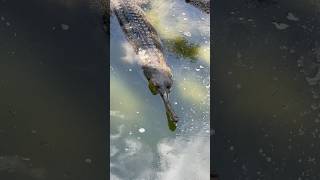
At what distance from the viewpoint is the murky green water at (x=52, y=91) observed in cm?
346

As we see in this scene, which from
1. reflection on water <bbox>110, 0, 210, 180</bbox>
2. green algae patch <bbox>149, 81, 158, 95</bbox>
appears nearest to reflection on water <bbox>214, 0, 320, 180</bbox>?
reflection on water <bbox>110, 0, 210, 180</bbox>

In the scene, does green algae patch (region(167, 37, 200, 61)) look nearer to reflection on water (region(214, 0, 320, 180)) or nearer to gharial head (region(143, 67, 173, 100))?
reflection on water (region(214, 0, 320, 180))

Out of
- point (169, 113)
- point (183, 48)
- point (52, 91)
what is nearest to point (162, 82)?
point (169, 113)

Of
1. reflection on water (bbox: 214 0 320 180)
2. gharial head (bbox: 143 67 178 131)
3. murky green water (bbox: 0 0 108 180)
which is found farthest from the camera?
gharial head (bbox: 143 67 178 131)

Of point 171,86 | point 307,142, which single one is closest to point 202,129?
point 171,86

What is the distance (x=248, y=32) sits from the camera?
4.45 meters

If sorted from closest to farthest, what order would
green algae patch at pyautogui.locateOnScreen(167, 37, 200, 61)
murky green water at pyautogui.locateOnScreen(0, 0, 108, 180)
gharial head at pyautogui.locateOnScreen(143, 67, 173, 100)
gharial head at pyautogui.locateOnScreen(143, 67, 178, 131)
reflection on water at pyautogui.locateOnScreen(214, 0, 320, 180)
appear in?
murky green water at pyautogui.locateOnScreen(0, 0, 108, 180) < reflection on water at pyautogui.locateOnScreen(214, 0, 320, 180) < gharial head at pyautogui.locateOnScreen(143, 67, 178, 131) < gharial head at pyautogui.locateOnScreen(143, 67, 173, 100) < green algae patch at pyautogui.locateOnScreen(167, 37, 200, 61)

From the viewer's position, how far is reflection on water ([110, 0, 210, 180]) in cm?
351

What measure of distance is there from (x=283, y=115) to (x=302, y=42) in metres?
0.77

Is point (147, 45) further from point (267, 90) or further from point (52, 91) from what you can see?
point (267, 90)

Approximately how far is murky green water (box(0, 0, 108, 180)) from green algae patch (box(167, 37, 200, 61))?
0.51 metres

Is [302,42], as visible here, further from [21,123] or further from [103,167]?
[21,123]

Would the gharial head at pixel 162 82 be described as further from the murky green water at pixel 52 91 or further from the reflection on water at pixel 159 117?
the murky green water at pixel 52 91

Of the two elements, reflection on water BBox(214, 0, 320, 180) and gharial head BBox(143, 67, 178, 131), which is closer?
reflection on water BBox(214, 0, 320, 180)
